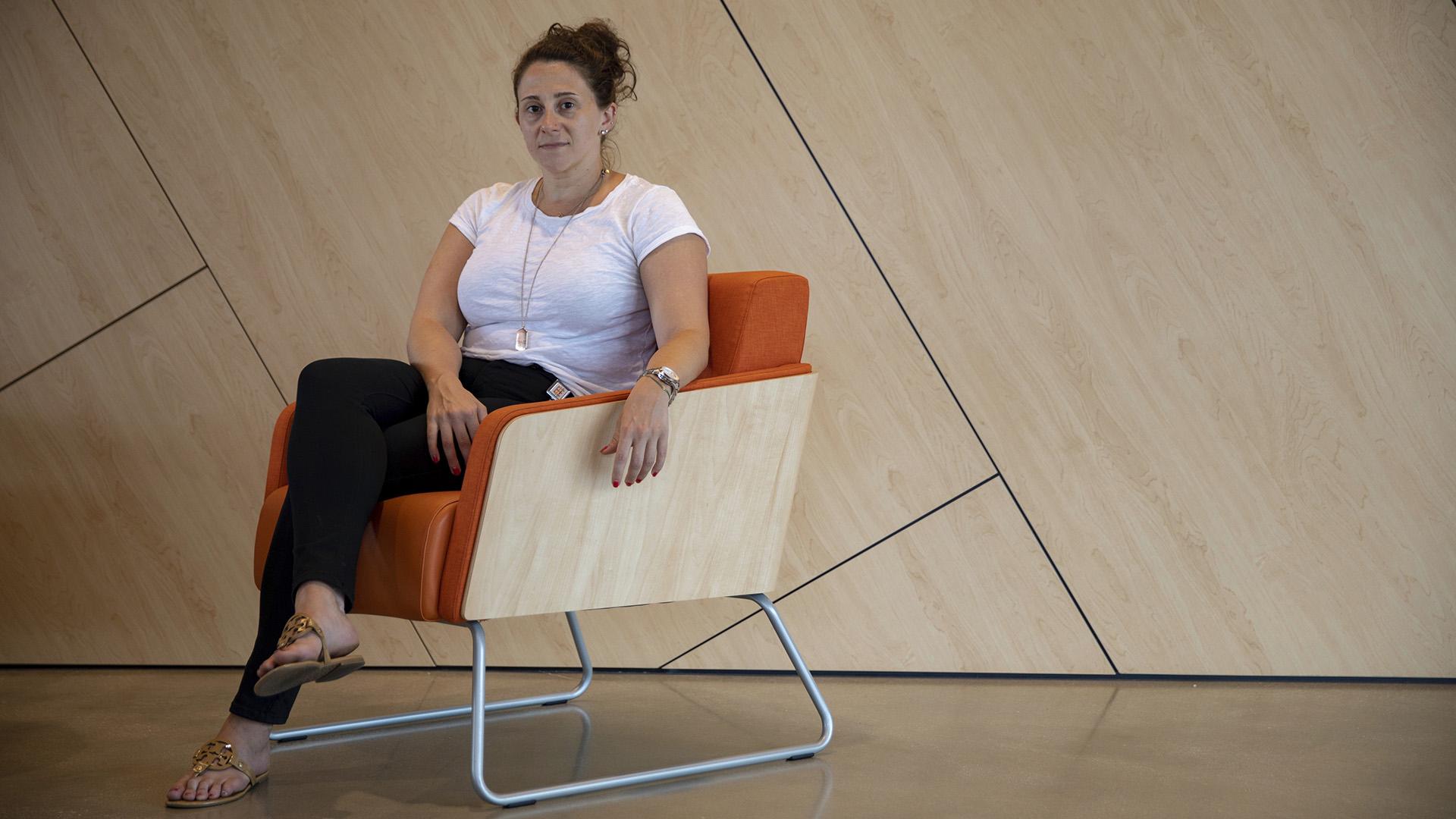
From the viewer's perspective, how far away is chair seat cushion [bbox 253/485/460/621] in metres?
1.76

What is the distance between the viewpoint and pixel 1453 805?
171cm

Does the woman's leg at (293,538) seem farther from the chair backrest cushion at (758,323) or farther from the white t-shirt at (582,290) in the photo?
the chair backrest cushion at (758,323)

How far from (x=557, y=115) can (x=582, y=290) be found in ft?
1.17

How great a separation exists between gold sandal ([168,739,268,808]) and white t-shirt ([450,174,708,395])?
82cm

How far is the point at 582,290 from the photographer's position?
2.16 metres

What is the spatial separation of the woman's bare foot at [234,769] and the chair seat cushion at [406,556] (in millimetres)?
258

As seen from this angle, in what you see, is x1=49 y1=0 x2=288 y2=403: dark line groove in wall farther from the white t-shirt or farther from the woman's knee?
the woman's knee

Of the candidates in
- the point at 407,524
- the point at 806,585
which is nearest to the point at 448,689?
the point at 806,585

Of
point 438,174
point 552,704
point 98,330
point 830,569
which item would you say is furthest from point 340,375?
point 98,330

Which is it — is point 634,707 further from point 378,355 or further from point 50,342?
point 50,342

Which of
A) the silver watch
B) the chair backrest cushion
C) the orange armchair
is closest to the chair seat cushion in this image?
the orange armchair

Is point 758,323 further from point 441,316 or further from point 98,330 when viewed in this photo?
point 98,330

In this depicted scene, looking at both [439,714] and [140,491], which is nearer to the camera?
[439,714]

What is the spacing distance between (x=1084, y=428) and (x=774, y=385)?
3.99ft
